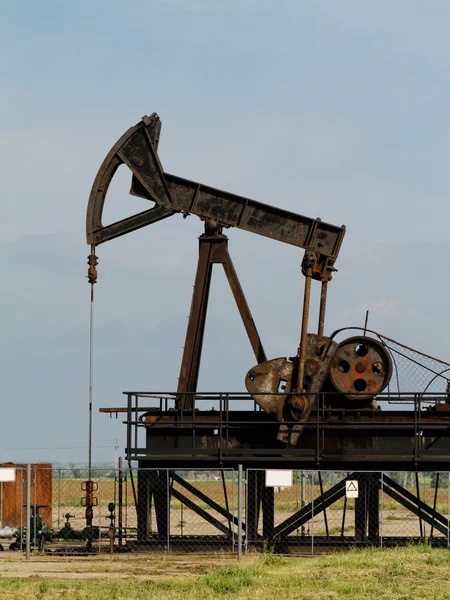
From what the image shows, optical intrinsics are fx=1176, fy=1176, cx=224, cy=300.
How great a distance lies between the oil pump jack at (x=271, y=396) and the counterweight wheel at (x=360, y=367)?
0.7 inches

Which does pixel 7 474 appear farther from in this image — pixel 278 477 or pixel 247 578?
pixel 247 578

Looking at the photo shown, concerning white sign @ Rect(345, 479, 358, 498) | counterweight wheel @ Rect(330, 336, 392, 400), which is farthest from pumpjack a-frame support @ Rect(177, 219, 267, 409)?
white sign @ Rect(345, 479, 358, 498)

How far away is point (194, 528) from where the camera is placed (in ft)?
113

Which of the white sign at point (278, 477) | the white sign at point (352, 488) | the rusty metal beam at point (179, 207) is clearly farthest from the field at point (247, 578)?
the rusty metal beam at point (179, 207)

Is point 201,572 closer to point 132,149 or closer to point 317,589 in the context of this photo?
point 317,589

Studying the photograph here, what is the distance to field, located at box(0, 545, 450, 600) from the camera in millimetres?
15055

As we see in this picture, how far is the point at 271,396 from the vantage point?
21469 mm

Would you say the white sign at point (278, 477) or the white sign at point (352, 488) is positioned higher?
the white sign at point (278, 477)

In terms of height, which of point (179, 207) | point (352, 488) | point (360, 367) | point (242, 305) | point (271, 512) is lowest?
point (271, 512)

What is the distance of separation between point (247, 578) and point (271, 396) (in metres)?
5.79

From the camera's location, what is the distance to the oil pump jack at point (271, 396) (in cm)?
2122

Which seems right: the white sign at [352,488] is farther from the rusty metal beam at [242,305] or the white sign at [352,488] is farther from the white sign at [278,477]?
the rusty metal beam at [242,305]

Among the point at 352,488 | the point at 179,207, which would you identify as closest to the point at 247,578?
the point at 352,488

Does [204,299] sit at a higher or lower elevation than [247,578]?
higher
